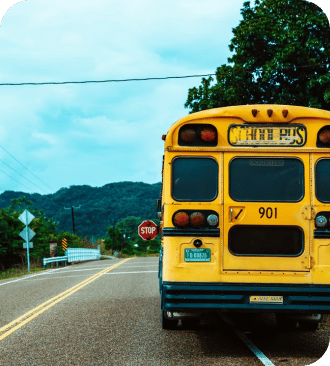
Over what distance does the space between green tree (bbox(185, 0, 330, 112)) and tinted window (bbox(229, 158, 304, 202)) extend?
1090cm

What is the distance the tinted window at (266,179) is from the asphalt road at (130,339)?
190 centimetres

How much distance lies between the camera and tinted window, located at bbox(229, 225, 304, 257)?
5719 millimetres

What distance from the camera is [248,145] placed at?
593cm

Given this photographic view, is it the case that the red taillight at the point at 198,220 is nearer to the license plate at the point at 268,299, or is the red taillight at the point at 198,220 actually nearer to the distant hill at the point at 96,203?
the license plate at the point at 268,299

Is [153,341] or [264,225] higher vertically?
[264,225]

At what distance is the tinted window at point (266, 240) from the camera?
18.8ft

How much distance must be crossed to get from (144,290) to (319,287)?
27.0 ft

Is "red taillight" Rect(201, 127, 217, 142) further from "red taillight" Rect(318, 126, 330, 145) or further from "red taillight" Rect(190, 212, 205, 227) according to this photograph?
"red taillight" Rect(318, 126, 330, 145)

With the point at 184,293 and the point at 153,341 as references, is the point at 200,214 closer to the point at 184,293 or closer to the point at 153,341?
the point at 184,293

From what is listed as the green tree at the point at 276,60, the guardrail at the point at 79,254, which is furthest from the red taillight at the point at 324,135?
the guardrail at the point at 79,254

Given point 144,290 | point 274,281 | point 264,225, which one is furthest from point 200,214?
point 144,290

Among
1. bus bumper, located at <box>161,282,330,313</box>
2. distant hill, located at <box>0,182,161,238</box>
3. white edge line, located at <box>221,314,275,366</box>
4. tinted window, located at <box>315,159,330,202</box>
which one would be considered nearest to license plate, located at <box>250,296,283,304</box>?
bus bumper, located at <box>161,282,330,313</box>

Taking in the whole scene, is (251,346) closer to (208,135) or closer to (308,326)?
(308,326)

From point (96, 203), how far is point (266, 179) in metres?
103
